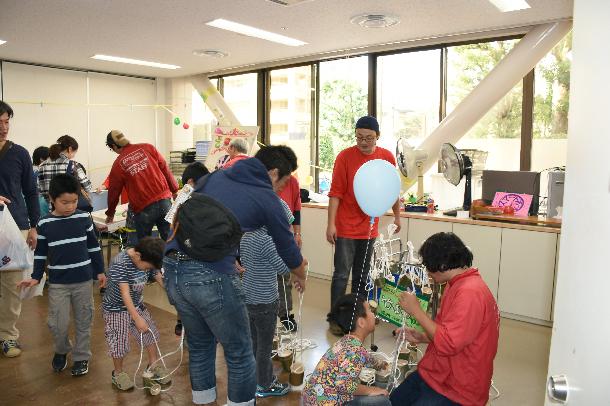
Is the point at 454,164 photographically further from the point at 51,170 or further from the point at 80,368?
the point at 51,170

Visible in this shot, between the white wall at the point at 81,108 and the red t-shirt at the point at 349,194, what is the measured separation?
16.4 ft

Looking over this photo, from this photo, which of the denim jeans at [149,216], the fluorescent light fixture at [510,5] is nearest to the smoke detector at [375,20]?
the fluorescent light fixture at [510,5]

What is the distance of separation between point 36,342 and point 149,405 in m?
1.34

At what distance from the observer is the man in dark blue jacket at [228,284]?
1.89 m

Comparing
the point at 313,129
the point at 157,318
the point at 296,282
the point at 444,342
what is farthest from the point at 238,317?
the point at 313,129

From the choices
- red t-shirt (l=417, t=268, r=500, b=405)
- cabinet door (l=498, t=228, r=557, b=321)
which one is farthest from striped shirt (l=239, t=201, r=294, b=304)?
cabinet door (l=498, t=228, r=557, b=321)

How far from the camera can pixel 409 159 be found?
3.96 metres

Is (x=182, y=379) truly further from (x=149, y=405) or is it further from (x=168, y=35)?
(x=168, y=35)

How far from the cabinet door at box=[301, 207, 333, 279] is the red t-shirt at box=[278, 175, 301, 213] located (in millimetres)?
1374

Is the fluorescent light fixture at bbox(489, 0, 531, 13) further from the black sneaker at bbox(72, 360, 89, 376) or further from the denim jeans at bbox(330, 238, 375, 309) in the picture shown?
the black sneaker at bbox(72, 360, 89, 376)

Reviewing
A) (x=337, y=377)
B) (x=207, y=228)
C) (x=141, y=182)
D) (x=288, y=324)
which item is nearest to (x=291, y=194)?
(x=288, y=324)

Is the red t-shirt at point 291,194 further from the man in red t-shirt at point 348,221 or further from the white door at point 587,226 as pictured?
the white door at point 587,226

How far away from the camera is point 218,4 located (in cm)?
373

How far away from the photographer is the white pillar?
276 inches
